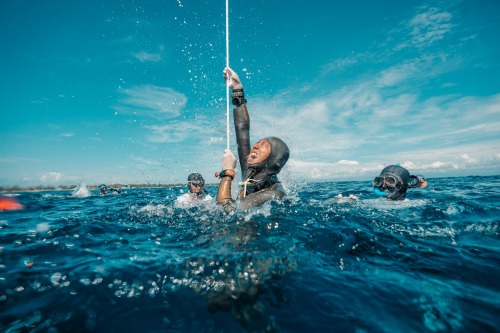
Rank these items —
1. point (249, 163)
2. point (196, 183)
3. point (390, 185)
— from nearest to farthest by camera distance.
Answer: point (249, 163) → point (390, 185) → point (196, 183)

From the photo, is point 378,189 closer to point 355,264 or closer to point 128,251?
point 355,264

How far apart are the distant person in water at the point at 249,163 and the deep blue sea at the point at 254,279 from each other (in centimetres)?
50

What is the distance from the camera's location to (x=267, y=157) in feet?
17.4

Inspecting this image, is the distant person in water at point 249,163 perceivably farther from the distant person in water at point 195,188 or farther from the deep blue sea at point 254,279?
the distant person in water at point 195,188

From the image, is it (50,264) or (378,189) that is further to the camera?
(378,189)

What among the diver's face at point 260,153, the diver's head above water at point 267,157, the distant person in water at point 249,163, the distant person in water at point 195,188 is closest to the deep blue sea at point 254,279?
the distant person in water at point 249,163

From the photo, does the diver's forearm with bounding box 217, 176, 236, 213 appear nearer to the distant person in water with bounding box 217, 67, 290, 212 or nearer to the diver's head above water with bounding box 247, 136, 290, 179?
the distant person in water with bounding box 217, 67, 290, 212

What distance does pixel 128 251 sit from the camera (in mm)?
3893

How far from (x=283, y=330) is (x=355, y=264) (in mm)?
1776

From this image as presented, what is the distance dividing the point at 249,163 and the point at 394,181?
562 centimetres

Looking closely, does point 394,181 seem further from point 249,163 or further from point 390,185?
point 249,163

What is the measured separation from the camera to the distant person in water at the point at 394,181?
26.2ft

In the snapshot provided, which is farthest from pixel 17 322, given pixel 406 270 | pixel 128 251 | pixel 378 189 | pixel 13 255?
pixel 378 189

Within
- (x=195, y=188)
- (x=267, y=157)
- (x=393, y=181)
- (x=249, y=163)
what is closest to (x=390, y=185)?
(x=393, y=181)
